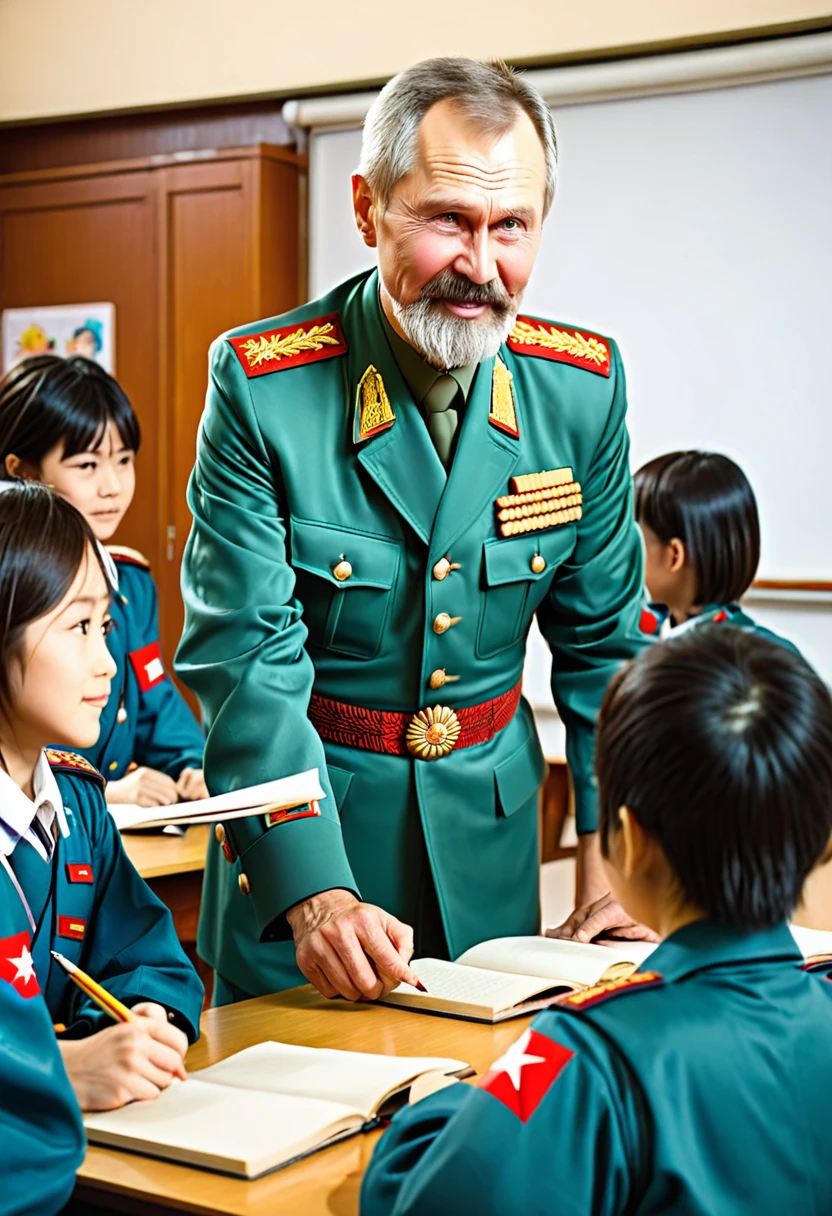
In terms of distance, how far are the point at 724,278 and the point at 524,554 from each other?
125 inches

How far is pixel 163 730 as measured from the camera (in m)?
3.27

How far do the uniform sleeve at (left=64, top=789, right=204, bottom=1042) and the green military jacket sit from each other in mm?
159

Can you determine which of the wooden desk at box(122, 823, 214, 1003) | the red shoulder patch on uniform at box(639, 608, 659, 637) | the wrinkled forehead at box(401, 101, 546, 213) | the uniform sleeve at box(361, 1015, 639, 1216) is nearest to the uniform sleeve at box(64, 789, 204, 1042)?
the uniform sleeve at box(361, 1015, 639, 1216)

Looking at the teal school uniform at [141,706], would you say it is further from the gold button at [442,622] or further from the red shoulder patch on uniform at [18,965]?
the red shoulder patch on uniform at [18,965]

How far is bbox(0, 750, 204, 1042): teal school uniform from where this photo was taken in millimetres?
1509

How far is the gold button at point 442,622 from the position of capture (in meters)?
1.86

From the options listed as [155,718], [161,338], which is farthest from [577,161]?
[155,718]

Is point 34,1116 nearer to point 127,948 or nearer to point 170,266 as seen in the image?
point 127,948

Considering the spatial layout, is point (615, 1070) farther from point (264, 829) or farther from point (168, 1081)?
point (264, 829)

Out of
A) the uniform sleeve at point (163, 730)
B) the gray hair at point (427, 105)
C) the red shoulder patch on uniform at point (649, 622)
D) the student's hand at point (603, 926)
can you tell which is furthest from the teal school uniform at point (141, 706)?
the gray hair at point (427, 105)

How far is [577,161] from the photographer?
509 cm

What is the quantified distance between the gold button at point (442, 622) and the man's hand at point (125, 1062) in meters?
0.66

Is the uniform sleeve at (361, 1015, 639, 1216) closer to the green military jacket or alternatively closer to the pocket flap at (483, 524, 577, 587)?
the green military jacket

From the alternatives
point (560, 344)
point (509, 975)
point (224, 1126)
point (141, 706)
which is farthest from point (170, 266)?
point (224, 1126)
